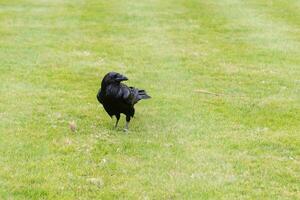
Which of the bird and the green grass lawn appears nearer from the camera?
the green grass lawn

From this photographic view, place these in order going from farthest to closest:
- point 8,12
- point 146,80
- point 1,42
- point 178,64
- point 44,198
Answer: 1. point 8,12
2. point 1,42
3. point 178,64
4. point 146,80
5. point 44,198

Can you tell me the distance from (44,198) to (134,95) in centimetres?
353

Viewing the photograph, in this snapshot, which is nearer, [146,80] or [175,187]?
[175,187]

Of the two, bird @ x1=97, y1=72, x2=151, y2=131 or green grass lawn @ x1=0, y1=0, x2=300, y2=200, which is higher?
bird @ x1=97, y1=72, x2=151, y2=131

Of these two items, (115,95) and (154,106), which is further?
(154,106)

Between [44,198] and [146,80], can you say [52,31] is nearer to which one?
[146,80]

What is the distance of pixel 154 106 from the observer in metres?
13.6

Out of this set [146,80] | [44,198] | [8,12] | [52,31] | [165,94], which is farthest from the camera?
[8,12]

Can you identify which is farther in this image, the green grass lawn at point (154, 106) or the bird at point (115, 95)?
the bird at point (115, 95)

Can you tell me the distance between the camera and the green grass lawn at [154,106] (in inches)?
364

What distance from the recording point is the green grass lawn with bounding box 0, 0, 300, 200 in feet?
30.3

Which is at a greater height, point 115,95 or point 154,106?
point 115,95

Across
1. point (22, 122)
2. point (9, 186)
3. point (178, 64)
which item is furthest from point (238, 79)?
point (9, 186)

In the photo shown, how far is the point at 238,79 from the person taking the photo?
16328 mm
